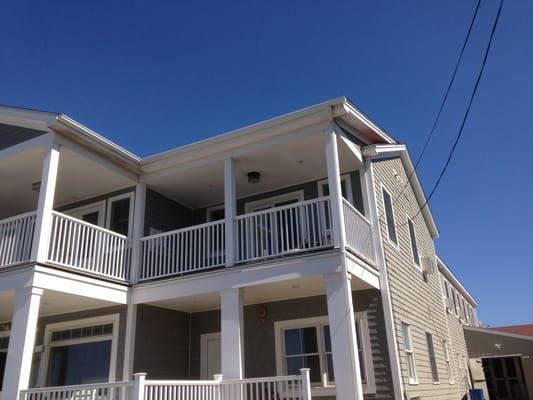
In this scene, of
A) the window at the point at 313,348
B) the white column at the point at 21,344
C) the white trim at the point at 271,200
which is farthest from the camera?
the white trim at the point at 271,200

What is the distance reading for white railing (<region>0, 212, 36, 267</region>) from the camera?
9281 millimetres

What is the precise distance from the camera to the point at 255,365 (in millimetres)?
10828

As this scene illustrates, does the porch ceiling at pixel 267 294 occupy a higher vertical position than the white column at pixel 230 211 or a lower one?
lower

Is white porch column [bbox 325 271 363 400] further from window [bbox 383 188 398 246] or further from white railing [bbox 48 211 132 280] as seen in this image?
white railing [bbox 48 211 132 280]

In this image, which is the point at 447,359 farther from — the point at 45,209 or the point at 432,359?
the point at 45,209

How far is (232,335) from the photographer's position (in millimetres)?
9000

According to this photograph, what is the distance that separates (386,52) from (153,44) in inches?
243

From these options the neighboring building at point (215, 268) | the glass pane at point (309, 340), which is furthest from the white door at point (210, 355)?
the glass pane at point (309, 340)

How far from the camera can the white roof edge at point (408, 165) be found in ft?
36.6

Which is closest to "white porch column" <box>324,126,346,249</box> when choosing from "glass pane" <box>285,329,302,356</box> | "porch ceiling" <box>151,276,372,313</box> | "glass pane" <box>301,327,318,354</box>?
"porch ceiling" <box>151,276,372,313</box>

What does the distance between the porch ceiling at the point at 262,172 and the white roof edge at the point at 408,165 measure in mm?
502

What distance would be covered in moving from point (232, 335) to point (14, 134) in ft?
20.9

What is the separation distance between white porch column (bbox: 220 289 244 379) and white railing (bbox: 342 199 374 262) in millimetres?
2368

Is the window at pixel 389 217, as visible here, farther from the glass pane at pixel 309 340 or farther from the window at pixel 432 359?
the window at pixel 432 359
